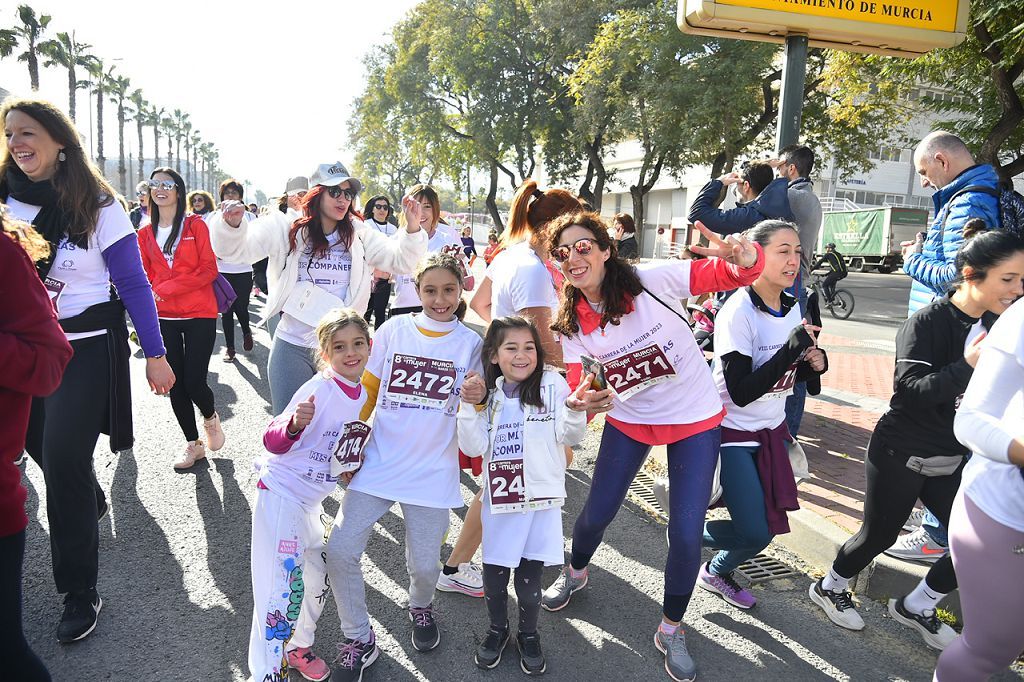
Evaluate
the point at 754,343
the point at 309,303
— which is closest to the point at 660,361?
the point at 754,343

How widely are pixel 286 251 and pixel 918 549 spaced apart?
3878 millimetres

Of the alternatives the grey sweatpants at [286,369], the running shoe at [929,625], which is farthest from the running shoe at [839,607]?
the grey sweatpants at [286,369]

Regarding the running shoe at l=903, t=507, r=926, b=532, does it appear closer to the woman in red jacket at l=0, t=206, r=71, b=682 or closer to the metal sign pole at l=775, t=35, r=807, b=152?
the metal sign pole at l=775, t=35, r=807, b=152

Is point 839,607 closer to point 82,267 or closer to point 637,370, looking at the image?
point 637,370

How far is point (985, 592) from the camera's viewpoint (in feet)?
6.73

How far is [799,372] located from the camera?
317 cm

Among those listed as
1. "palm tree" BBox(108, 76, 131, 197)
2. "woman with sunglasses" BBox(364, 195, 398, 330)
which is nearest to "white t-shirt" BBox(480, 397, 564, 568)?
"woman with sunglasses" BBox(364, 195, 398, 330)

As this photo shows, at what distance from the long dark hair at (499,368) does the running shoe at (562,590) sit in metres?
1.04

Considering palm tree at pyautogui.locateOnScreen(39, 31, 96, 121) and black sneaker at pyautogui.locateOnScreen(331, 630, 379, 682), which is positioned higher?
palm tree at pyautogui.locateOnScreen(39, 31, 96, 121)

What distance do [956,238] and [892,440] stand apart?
1.40 m

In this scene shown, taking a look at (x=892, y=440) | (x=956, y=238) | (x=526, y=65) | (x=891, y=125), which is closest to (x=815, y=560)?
(x=892, y=440)

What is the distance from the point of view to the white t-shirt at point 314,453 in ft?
8.74

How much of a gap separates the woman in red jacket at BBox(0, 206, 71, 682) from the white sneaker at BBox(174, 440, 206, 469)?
311 cm

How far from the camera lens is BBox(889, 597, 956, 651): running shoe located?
306cm
